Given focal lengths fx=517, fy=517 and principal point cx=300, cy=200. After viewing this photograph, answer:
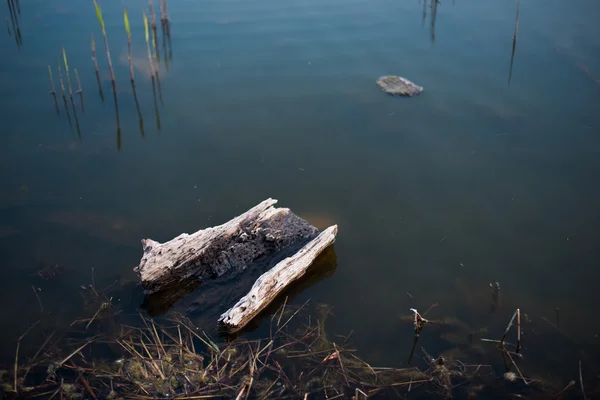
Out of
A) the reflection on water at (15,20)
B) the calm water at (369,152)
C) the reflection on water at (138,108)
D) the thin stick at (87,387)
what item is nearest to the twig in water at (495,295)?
the calm water at (369,152)

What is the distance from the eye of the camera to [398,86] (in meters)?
8.84

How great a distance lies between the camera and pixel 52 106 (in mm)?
8328

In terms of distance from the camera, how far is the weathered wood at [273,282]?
489 cm

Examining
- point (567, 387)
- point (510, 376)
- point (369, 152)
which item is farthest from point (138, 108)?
point (567, 387)

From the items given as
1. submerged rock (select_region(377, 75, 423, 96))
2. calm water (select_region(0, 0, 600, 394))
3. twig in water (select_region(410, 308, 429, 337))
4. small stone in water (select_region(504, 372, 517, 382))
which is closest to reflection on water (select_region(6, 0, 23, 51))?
calm water (select_region(0, 0, 600, 394))

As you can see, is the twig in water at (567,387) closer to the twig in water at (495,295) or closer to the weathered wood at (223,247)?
the twig in water at (495,295)

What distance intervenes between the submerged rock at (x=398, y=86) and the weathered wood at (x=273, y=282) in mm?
3853

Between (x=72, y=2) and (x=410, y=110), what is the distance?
25.7 feet

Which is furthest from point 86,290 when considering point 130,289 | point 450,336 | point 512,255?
point 512,255

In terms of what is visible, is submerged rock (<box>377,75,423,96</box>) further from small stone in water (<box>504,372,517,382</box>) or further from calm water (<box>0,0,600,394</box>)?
small stone in water (<box>504,372,517,382</box>)

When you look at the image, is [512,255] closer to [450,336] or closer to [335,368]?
[450,336]

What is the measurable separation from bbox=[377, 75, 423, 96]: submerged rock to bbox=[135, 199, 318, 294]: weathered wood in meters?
3.80

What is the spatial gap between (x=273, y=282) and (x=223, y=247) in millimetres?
712

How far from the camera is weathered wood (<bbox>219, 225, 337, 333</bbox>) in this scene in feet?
16.1
